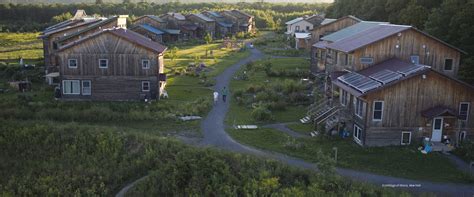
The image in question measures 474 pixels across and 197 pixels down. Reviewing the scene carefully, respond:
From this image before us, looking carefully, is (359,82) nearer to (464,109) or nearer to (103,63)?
(464,109)

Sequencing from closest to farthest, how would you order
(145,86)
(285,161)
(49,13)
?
(285,161) → (145,86) → (49,13)

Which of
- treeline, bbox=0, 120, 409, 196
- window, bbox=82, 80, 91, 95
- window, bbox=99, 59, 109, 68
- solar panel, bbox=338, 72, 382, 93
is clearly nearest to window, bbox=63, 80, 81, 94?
window, bbox=82, 80, 91, 95

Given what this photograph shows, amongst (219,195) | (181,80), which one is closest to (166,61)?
(181,80)

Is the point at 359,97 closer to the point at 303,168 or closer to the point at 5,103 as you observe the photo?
the point at 303,168

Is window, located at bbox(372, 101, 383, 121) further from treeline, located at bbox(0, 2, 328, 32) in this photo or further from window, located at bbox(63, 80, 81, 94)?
treeline, located at bbox(0, 2, 328, 32)

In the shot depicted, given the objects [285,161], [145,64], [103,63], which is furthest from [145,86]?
[285,161]

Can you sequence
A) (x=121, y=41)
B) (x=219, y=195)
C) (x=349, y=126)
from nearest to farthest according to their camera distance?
1. (x=219, y=195)
2. (x=349, y=126)
3. (x=121, y=41)
